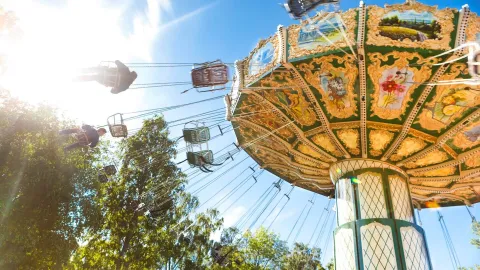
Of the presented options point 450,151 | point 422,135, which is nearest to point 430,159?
point 450,151

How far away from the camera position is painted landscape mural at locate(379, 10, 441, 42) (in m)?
7.89

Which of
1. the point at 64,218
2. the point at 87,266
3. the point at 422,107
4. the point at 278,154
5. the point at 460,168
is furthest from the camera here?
the point at 87,266

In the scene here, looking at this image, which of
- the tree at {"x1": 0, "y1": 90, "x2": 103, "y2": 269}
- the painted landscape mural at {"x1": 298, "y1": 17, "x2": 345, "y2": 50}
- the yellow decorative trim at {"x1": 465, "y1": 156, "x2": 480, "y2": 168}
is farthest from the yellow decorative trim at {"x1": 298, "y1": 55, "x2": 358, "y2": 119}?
the tree at {"x1": 0, "y1": 90, "x2": 103, "y2": 269}

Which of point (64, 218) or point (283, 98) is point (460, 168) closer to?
point (283, 98)

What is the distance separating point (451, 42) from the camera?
7840 mm

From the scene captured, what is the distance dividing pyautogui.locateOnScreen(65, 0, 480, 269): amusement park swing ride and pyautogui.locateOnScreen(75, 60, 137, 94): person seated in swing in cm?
231

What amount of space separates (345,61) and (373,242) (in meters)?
4.11

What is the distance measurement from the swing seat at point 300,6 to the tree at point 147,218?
8762 millimetres

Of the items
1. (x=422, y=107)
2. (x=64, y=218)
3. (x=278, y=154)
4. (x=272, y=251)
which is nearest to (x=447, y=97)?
(x=422, y=107)

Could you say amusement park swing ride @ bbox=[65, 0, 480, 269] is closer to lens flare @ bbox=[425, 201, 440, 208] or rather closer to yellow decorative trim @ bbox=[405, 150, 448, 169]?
yellow decorative trim @ bbox=[405, 150, 448, 169]

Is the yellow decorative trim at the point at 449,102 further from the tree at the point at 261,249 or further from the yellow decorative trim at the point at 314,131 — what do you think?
the tree at the point at 261,249

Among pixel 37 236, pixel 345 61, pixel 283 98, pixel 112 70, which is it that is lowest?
pixel 37 236

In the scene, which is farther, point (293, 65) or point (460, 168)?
point (460, 168)

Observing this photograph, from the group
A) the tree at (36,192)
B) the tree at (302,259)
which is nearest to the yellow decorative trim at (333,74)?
the tree at (36,192)
